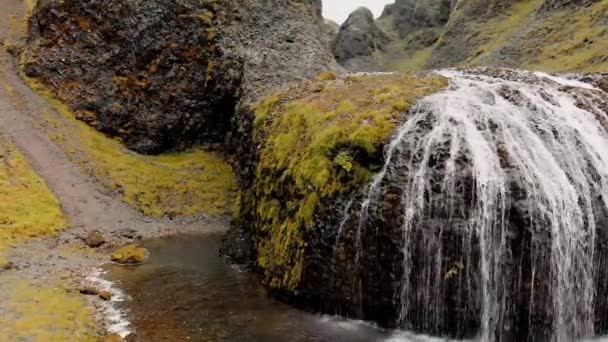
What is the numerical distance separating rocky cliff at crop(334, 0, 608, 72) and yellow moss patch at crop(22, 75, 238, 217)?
28438 millimetres

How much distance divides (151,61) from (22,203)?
17688 mm

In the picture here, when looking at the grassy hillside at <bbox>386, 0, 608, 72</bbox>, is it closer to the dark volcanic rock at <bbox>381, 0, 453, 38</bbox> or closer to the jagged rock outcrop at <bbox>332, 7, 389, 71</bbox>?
the jagged rock outcrop at <bbox>332, 7, 389, 71</bbox>

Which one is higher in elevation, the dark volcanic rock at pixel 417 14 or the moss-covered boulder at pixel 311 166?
the dark volcanic rock at pixel 417 14

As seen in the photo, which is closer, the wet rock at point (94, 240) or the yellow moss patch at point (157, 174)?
the wet rock at point (94, 240)

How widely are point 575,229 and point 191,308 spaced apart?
42.9 feet

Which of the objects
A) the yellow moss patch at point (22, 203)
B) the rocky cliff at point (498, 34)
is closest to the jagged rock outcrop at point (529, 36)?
the rocky cliff at point (498, 34)

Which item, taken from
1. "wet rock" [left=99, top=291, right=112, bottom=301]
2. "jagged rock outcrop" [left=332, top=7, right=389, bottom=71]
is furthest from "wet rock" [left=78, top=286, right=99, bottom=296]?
"jagged rock outcrop" [left=332, top=7, right=389, bottom=71]

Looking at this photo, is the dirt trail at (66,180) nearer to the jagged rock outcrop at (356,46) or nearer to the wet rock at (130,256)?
the wet rock at (130,256)

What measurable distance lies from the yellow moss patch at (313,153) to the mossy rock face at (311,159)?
4cm

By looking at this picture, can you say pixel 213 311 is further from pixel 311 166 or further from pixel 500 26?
pixel 500 26

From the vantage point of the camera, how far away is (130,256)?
2520cm

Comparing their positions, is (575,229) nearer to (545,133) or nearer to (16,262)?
(545,133)

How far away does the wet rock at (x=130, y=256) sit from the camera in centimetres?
2509

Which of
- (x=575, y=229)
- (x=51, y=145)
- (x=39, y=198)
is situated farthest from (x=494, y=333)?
(x=51, y=145)
